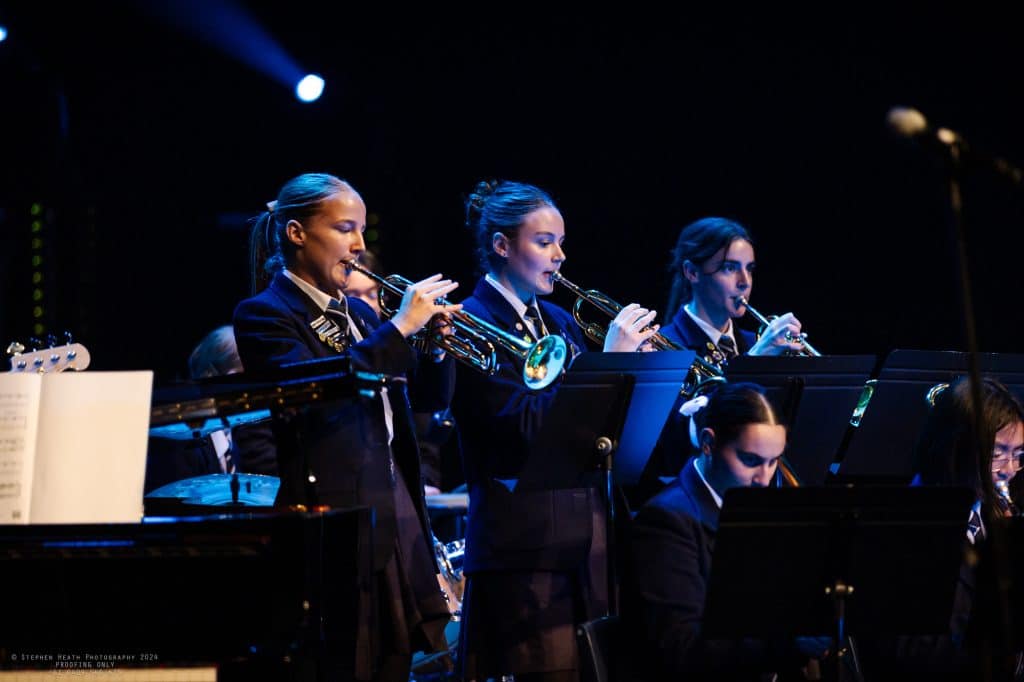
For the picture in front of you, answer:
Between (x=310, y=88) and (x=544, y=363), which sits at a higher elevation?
(x=310, y=88)

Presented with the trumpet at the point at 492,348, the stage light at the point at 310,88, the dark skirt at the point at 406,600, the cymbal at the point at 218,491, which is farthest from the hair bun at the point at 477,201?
the stage light at the point at 310,88

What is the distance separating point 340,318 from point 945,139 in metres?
1.93

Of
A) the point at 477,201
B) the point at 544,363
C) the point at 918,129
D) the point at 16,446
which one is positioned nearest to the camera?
the point at 918,129

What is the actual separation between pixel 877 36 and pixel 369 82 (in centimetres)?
282

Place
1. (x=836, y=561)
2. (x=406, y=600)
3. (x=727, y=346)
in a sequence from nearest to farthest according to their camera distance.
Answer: (x=836, y=561) < (x=406, y=600) < (x=727, y=346)

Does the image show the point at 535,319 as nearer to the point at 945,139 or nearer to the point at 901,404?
the point at 901,404

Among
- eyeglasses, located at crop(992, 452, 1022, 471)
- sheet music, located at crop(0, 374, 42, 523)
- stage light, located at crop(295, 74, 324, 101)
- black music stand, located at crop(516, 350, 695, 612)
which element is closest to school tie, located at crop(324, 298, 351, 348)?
black music stand, located at crop(516, 350, 695, 612)

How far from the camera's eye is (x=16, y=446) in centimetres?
285

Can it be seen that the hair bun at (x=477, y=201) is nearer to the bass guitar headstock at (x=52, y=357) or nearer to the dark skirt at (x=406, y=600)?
the dark skirt at (x=406, y=600)

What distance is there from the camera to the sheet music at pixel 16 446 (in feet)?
9.32

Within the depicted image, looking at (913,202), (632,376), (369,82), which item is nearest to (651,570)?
(632,376)

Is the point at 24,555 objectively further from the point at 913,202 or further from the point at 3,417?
the point at 913,202

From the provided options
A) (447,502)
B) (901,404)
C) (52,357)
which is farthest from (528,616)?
(447,502)

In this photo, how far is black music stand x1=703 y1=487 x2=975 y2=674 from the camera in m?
3.04
